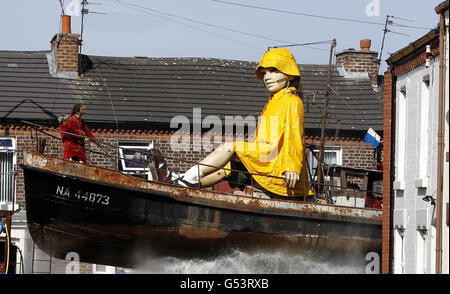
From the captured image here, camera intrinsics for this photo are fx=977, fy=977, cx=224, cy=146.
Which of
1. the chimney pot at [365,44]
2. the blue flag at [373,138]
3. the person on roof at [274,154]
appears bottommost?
the person on roof at [274,154]

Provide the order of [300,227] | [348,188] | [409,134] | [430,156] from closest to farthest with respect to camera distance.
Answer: [430,156] < [409,134] < [300,227] < [348,188]

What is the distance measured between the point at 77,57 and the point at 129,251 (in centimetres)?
1095

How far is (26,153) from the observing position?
18016mm

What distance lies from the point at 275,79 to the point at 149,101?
873 centimetres

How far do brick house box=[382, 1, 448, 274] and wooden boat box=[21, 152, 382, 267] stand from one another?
144cm

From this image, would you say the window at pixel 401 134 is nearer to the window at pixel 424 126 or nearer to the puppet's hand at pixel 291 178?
the window at pixel 424 126

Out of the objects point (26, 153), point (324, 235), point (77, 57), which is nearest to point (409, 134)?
point (324, 235)

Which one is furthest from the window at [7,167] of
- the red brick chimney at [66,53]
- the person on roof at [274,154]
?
the person on roof at [274,154]

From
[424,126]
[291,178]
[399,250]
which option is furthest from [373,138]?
[424,126]

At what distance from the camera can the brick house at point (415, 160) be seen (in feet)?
50.5

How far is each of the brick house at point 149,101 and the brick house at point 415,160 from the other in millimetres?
7350
